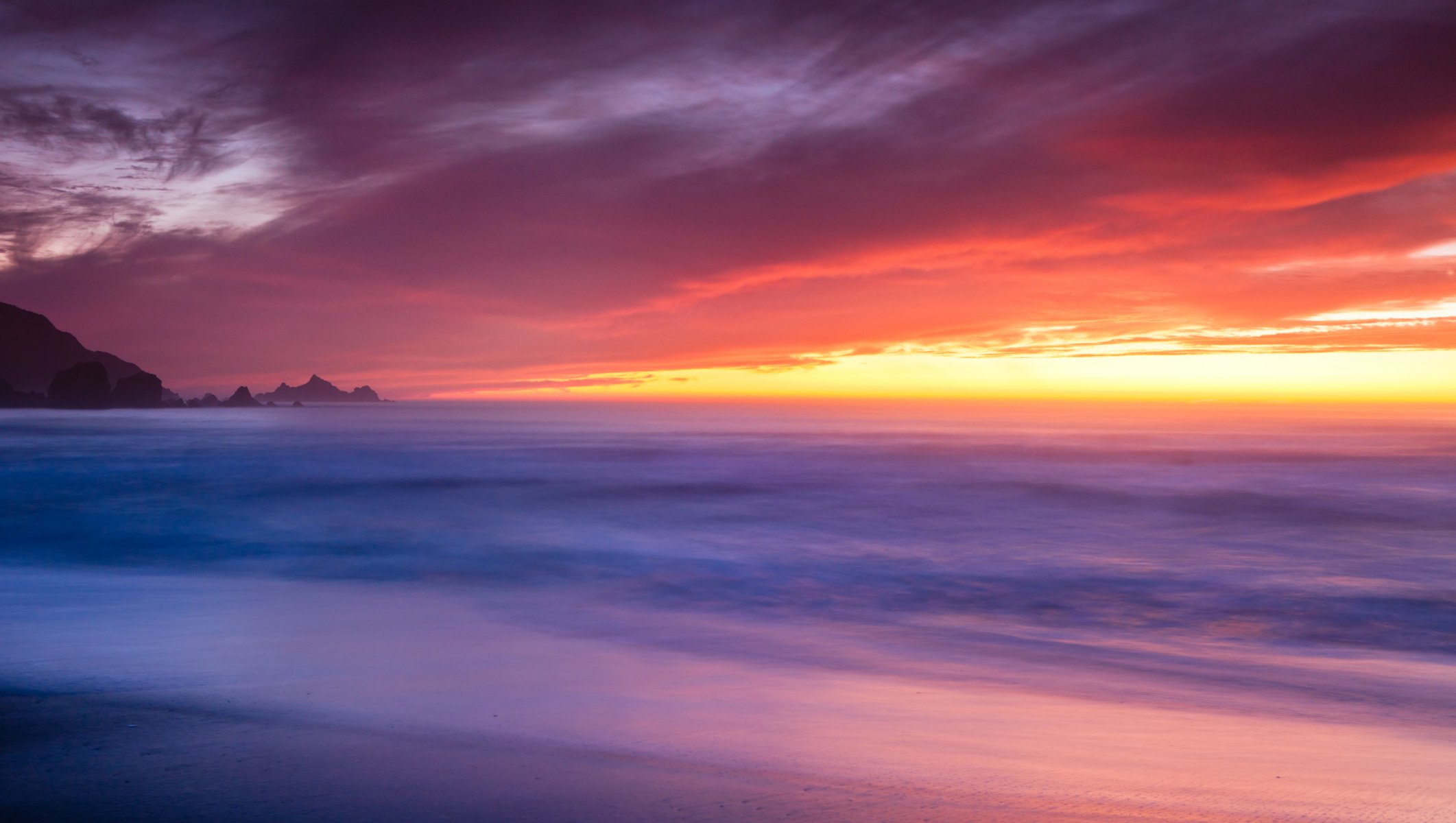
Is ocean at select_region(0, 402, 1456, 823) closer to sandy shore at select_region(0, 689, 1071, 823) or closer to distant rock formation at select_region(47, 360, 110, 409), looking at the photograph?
sandy shore at select_region(0, 689, 1071, 823)

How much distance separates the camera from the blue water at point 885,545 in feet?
26.0

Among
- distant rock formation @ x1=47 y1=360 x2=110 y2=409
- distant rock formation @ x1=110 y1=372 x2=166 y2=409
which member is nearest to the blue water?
distant rock formation @ x1=47 y1=360 x2=110 y2=409

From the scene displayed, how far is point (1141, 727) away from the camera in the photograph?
16.3 feet

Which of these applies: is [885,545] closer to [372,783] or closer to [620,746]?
[620,746]

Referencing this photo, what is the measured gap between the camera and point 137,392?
114688 millimetres

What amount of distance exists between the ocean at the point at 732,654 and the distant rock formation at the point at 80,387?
328 feet

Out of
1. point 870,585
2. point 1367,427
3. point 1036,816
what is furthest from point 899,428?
point 1036,816

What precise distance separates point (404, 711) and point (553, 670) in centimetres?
148

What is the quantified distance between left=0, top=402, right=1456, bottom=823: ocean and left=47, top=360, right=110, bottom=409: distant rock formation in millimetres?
99913

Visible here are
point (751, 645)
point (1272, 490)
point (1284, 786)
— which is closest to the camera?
point (1284, 786)

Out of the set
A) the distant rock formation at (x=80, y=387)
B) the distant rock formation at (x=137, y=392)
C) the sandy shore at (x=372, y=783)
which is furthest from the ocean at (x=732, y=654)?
the distant rock formation at (x=137, y=392)

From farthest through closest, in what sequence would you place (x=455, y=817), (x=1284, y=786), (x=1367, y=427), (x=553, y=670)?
(x=1367, y=427), (x=553, y=670), (x=1284, y=786), (x=455, y=817)

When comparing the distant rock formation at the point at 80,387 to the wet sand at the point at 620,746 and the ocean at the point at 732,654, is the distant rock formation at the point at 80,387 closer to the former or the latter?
the ocean at the point at 732,654

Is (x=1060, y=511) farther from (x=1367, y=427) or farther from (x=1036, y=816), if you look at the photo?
(x=1367, y=427)
